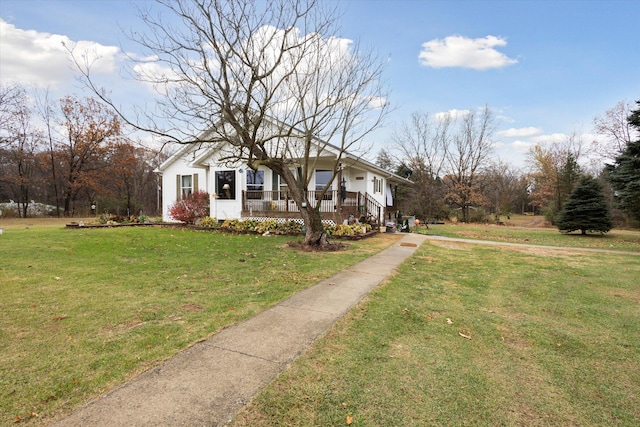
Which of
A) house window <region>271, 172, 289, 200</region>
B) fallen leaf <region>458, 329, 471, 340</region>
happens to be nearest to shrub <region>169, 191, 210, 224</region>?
house window <region>271, 172, 289, 200</region>

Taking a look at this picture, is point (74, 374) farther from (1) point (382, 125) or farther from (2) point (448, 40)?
(2) point (448, 40)

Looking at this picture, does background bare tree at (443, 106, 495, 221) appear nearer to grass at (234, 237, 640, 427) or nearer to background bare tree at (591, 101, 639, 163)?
background bare tree at (591, 101, 639, 163)


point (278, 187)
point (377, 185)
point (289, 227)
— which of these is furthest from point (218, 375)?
point (377, 185)

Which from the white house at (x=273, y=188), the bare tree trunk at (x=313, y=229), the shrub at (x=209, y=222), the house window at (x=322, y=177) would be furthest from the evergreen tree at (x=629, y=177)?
the shrub at (x=209, y=222)

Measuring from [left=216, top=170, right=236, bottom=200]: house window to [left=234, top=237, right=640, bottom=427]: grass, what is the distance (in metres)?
12.7

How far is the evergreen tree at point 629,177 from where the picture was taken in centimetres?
1421

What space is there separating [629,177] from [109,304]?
19977 mm

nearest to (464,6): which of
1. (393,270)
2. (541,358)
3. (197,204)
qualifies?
(393,270)

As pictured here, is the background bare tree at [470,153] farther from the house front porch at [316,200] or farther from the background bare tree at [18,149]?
the background bare tree at [18,149]

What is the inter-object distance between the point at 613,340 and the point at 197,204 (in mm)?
16876

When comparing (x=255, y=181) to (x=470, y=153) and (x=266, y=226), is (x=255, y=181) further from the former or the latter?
(x=470, y=153)

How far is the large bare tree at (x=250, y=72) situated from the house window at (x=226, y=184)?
689cm

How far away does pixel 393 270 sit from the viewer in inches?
294

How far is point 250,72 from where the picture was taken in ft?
30.6
